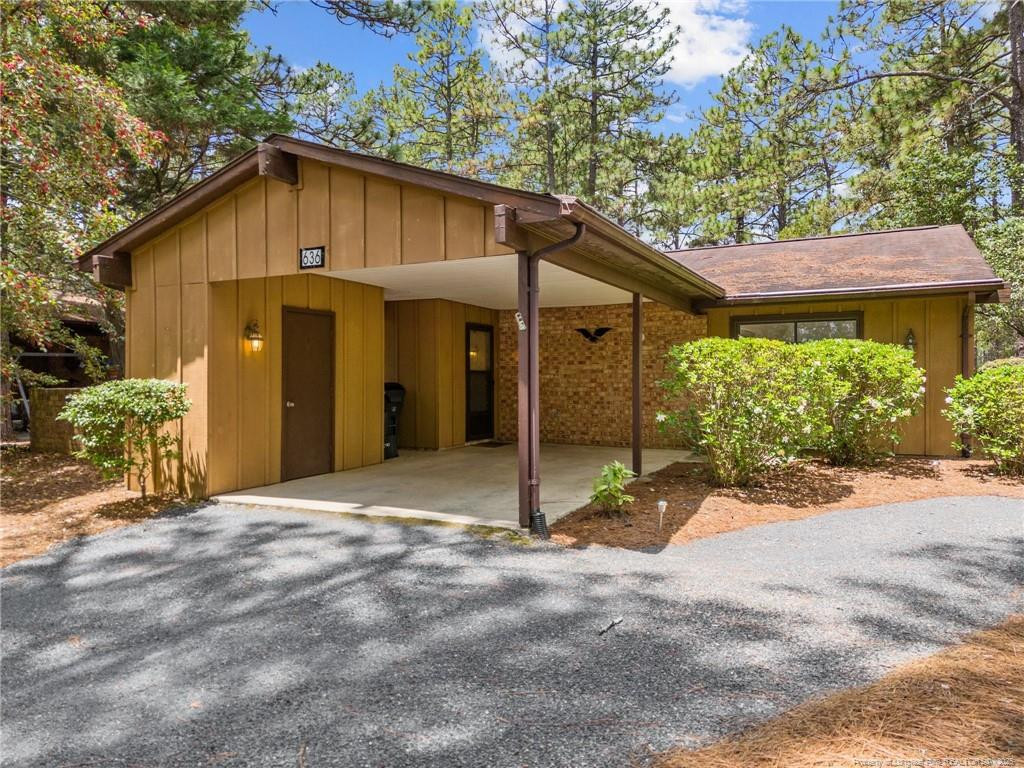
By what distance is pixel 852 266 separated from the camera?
969 centimetres

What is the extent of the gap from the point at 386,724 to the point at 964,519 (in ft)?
17.3

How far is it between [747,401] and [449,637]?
4.30 m

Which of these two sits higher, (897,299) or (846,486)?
(897,299)

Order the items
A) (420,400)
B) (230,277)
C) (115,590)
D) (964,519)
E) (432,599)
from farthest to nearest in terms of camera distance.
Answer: (420,400) → (230,277) → (964,519) → (115,590) → (432,599)

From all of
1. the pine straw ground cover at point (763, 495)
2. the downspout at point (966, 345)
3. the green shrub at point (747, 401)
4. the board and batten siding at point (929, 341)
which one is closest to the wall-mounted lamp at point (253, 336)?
the pine straw ground cover at point (763, 495)

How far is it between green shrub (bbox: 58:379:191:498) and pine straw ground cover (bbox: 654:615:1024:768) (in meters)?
5.66

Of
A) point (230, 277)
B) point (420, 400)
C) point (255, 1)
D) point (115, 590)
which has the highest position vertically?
point (255, 1)

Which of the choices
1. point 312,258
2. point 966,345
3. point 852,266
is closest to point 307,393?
point 312,258

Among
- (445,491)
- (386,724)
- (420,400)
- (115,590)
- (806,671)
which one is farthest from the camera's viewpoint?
(420,400)

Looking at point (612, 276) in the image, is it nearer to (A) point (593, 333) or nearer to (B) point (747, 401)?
(B) point (747, 401)

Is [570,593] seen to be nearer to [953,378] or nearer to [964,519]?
[964,519]

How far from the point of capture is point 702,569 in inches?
164

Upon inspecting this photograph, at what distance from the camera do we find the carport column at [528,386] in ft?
16.7

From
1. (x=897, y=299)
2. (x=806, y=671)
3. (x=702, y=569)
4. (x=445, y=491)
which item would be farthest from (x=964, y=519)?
(x=445, y=491)
